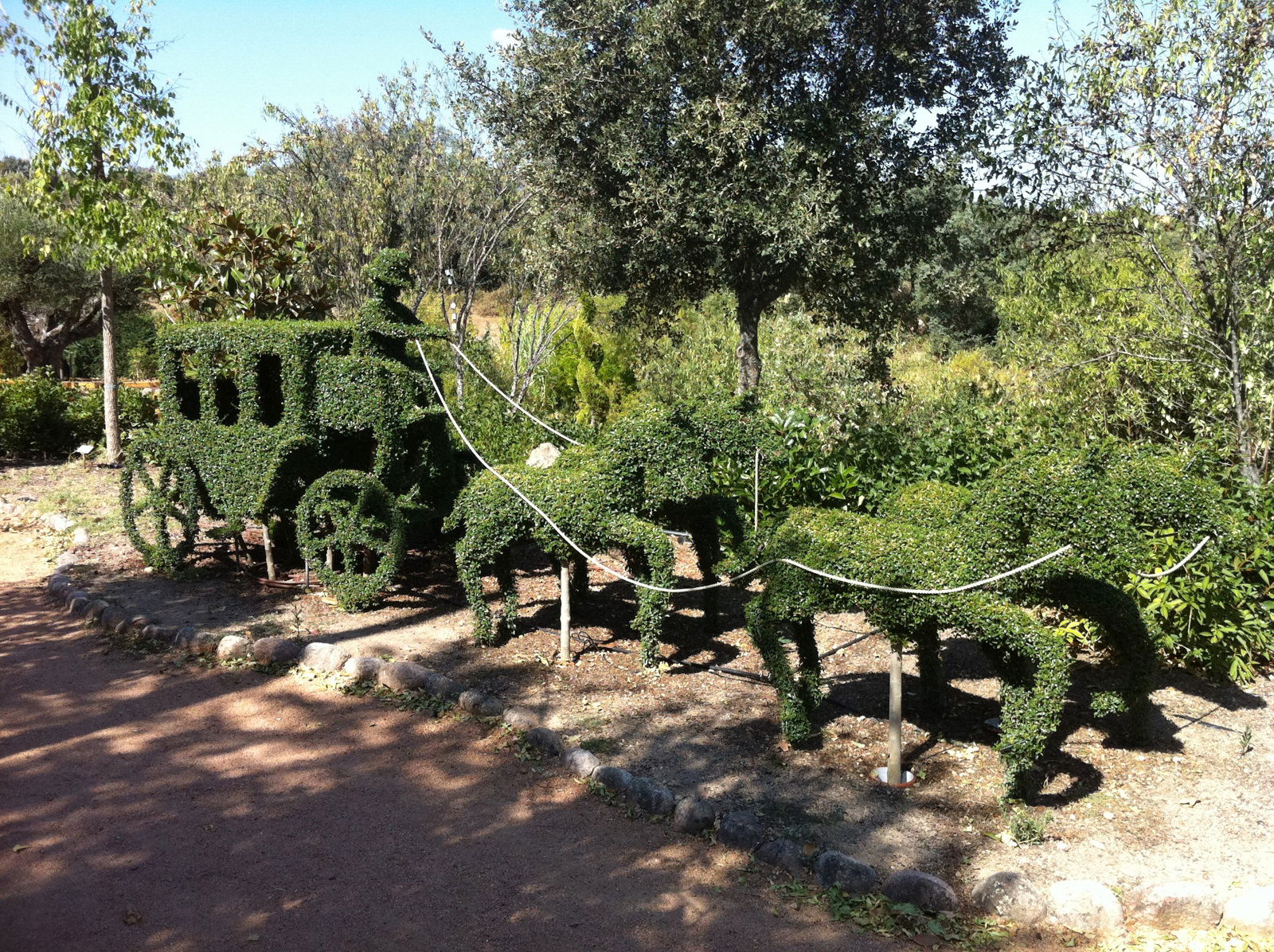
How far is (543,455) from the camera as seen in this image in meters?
13.9

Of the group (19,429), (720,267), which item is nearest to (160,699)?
(720,267)

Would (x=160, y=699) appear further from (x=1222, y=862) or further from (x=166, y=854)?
(x=1222, y=862)

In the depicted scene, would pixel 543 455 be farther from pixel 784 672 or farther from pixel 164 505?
pixel 784 672

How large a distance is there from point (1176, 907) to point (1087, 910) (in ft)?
1.56

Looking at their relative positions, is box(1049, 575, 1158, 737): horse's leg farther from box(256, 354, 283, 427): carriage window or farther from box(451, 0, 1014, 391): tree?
box(256, 354, 283, 427): carriage window

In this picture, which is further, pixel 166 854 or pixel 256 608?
pixel 256 608

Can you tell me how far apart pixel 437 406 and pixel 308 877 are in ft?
17.9

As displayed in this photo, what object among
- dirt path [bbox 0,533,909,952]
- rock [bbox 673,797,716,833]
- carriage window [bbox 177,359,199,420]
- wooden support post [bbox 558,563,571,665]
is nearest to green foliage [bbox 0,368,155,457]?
carriage window [bbox 177,359,199,420]

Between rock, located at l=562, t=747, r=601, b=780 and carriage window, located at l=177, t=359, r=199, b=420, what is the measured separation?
21.9 ft

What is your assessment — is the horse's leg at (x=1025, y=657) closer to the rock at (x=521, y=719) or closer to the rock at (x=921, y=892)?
the rock at (x=921, y=892)

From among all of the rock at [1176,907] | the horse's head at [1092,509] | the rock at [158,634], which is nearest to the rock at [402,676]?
the rock at [158,634]

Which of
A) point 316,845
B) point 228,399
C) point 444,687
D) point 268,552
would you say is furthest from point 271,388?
point 316,845

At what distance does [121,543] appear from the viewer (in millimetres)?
12664

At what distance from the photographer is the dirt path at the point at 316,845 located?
500 centimetres
